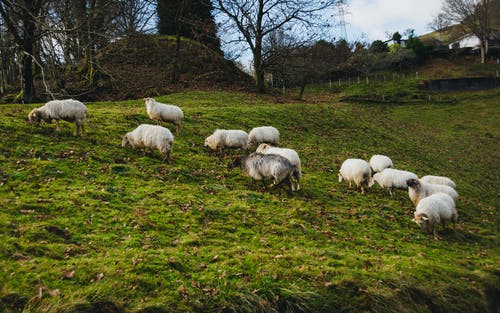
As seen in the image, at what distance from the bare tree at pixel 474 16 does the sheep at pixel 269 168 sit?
7255cm

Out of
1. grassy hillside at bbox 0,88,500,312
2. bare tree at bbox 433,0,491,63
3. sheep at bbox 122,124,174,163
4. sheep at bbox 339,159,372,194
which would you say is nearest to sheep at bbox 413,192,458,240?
grassy hillside at bbox 0,88,500,312

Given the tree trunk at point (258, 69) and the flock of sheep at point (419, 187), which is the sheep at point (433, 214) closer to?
the flock of sheep at point (419, 187)

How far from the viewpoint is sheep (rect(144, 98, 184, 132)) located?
16219 millimetres

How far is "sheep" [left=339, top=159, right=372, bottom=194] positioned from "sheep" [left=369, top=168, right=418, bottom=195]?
1.61 feet

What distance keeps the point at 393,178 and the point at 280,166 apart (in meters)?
5.37

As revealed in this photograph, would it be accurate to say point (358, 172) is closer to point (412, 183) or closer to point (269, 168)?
point (412, 183)

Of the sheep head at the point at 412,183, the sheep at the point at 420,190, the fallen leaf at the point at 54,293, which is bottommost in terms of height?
the sheep at the point at 420,190

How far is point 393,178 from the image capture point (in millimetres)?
13945

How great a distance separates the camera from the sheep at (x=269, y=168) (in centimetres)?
1146

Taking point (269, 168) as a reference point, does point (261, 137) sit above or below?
above

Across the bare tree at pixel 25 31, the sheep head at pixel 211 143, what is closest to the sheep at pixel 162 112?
the sheep head at pixel 211 143

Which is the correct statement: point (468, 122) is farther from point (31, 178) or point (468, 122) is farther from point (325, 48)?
point (31, 178)

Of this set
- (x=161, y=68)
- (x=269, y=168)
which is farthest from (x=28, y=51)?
(x=161, y=68)

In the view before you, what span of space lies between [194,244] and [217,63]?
35.1 meters
